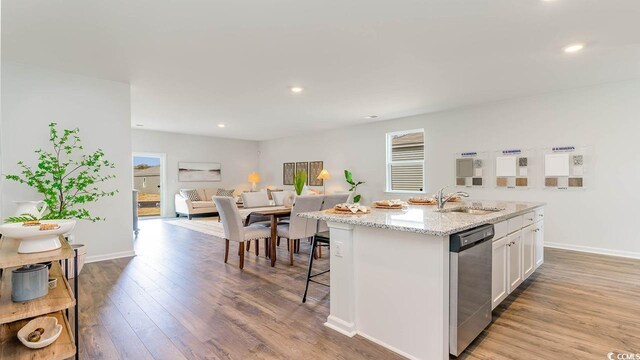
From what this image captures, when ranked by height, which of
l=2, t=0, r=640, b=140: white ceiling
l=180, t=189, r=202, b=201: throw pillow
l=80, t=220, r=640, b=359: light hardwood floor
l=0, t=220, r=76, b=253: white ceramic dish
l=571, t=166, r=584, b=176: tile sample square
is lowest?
l=80, t=220, r=640, b=359: light hardwood floor

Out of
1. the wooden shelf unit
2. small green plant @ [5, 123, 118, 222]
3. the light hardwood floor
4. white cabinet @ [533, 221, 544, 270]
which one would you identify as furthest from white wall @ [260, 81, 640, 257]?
the wooden shelf unit

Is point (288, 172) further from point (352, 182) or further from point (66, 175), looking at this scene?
point (66, 175)

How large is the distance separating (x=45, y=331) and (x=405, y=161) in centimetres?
618

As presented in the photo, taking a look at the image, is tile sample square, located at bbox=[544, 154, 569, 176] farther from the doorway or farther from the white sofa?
the doorway

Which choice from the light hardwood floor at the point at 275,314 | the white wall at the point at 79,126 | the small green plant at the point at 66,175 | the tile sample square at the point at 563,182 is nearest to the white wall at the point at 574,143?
the tile sample square at the point at 563,182

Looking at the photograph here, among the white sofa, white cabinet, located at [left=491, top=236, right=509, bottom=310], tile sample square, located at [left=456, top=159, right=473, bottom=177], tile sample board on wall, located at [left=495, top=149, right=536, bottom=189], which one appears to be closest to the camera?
white cabinet, located at [left=491, top=236, right=509, bottom=310]

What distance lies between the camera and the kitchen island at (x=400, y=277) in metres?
→ 1.84

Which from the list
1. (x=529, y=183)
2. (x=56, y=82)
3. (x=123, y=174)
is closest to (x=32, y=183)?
(x=123, y=174)

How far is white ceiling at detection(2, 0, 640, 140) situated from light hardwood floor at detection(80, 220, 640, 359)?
2.36 m

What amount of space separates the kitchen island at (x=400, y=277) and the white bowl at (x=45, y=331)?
63.6 inches

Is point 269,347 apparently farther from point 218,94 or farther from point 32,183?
point 218,94

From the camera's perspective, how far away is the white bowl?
1481mm

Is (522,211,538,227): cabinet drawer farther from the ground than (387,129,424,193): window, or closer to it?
closer to it

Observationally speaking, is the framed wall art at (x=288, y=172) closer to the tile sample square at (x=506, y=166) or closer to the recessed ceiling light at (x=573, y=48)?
the tile sample square at (x=506, y=166)
